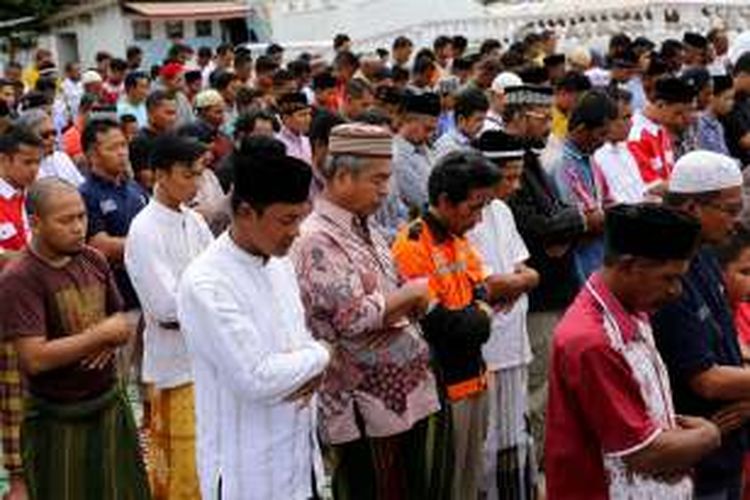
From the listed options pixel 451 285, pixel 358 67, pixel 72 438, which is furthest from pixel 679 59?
pixel 72 438

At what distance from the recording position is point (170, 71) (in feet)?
44.0

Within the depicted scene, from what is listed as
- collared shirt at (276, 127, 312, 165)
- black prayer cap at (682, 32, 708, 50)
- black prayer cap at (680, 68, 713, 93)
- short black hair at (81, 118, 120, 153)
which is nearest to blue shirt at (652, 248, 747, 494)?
short black hair at (81, 118, 120, 153)

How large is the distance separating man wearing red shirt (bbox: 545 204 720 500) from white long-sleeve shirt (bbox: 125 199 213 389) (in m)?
2.28

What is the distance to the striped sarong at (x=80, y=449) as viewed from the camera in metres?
4.59

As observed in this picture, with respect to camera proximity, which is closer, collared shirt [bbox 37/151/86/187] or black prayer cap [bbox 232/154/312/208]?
black prayer cap [bbox 232/154/312/208]

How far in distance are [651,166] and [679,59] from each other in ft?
19.8

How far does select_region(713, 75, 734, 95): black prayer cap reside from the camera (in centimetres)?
910

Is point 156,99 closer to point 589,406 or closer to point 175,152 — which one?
point 175,152

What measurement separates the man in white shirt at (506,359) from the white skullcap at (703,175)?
A: 3.69ft

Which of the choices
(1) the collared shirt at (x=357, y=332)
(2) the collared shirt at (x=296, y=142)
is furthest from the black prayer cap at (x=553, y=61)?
(1) the collared shirt at (x=357, y=332)

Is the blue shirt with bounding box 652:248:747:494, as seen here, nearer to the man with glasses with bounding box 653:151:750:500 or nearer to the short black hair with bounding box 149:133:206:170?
the man with glasses with bounding box 653:151:750:500

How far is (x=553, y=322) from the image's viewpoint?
569 cm

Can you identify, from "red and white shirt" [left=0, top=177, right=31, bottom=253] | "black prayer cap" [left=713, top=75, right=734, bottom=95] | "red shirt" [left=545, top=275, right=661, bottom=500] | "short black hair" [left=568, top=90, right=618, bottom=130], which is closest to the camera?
"red shirt" [left=545, top=275, right=661, bottom=500]

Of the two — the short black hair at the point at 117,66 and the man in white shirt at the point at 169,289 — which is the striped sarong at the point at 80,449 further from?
the short black hair at the point at 117,66
